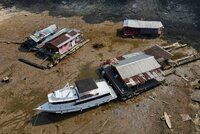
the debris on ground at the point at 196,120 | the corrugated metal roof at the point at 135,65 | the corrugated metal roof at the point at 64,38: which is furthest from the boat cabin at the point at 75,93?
the debris on ground at the point at 196,120

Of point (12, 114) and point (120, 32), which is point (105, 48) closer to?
point (120, 32)

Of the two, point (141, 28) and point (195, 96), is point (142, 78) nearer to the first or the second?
point (195, 96)

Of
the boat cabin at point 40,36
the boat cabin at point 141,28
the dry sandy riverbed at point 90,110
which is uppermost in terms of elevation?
the boat cabin at point 141,28

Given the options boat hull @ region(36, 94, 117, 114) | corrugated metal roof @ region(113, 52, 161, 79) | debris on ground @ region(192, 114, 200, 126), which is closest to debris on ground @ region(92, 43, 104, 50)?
corrugated metal roof @ region(113, 52, 161, 79)

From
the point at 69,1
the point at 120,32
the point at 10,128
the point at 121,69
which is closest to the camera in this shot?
the point at 10,128

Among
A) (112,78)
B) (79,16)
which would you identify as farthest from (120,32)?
(112,78)

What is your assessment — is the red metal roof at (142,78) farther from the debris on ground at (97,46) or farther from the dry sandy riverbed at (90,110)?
the debris on ground at (97,46)
